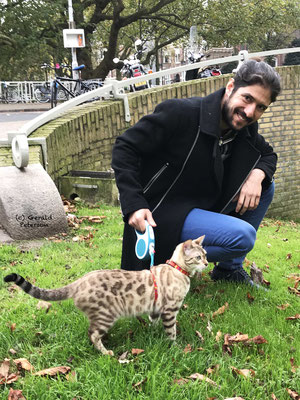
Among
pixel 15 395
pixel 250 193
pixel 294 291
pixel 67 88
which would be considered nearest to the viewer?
pixel 15 395

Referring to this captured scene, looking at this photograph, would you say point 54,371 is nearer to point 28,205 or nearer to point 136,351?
point 136,351

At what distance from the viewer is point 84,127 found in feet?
22.9

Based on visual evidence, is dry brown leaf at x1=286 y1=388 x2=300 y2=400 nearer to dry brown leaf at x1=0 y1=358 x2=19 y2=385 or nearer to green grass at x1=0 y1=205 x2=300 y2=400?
green grass at x1=0 y1=205 x2=300 y2=400

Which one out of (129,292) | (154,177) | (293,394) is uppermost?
(154,177)

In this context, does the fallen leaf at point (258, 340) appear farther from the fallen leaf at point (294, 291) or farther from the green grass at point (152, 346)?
the fallen leaf at point (294, 291)

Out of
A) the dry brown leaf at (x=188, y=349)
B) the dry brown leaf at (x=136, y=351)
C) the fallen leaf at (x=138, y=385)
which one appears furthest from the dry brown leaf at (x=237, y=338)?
the fallen leaf at (x=138, y=385)

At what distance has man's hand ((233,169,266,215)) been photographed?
11.3 feet

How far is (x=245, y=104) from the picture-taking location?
308 centimetres

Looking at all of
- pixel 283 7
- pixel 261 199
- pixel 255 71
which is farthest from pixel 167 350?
pixel 283 7

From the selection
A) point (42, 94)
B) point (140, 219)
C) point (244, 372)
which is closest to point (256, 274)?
point (244, 372)

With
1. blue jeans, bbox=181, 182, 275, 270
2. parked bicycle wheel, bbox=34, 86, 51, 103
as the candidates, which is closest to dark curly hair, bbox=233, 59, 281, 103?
blue jeans, bbox=181, 182, 275, 270

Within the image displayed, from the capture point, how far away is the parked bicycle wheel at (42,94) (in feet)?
89.6

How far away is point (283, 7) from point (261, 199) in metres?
32.2

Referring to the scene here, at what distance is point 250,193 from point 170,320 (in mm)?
1334
